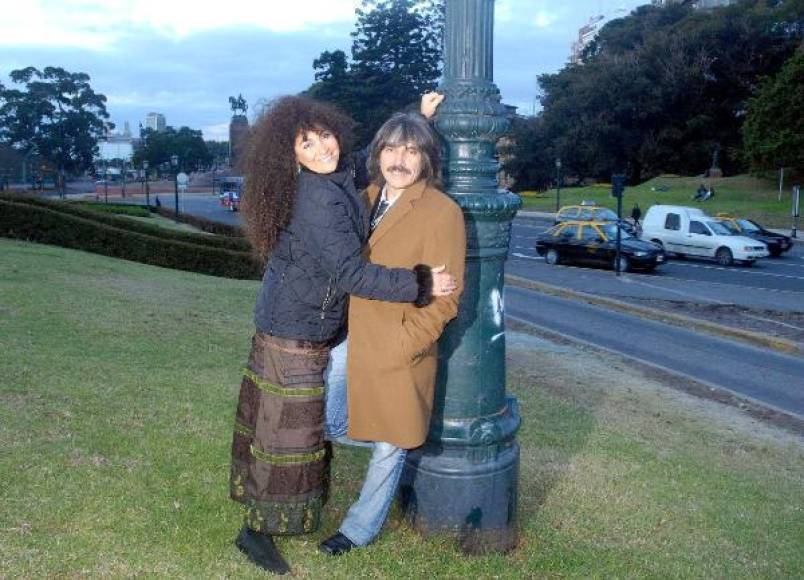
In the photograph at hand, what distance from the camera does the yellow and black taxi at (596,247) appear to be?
75.4ft

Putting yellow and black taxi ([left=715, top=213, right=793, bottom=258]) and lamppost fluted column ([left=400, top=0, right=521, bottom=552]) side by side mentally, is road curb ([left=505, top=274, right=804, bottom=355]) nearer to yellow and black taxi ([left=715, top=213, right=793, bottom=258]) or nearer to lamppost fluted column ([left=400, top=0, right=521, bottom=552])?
lamppost fluted column ([left=400, top=0, right=521, bottom=552])

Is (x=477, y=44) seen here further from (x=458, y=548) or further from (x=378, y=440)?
(x=458, y=548)

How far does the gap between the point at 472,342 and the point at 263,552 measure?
113cm

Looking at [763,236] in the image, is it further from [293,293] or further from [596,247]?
[293,293]

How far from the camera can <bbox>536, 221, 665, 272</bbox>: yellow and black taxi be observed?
23.0 meters

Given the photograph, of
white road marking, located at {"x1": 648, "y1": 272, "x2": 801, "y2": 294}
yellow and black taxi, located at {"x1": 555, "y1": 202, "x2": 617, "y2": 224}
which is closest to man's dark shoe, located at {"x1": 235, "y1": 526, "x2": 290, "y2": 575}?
white road marking, located at {"x1": 648, "y1": 272, "x2": 801, "y2": 294}

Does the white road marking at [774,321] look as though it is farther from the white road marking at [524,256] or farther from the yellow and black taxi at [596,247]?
the white road marking at [524,256]

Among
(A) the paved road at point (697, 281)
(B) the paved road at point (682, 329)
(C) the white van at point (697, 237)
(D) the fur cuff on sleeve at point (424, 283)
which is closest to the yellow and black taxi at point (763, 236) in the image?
(A) the paved road at point (697, 281)

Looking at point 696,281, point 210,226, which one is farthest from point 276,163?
point 210,226

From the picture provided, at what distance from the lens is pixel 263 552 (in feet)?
10.2

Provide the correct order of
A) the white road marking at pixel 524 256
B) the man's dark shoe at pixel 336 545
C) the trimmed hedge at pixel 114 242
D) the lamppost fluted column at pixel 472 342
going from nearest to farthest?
the man's dark shoe at pixel 336 545, the lamppost fluted column at pixel 472 342, the trimmed hedge at pixel 114 242, the white road marking at pixel 524 256

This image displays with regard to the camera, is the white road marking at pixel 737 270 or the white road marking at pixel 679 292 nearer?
the white road marking at pixel 679 292

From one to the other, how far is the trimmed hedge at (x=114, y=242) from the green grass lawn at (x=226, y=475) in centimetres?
829

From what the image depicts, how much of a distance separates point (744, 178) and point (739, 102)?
1124 cm
